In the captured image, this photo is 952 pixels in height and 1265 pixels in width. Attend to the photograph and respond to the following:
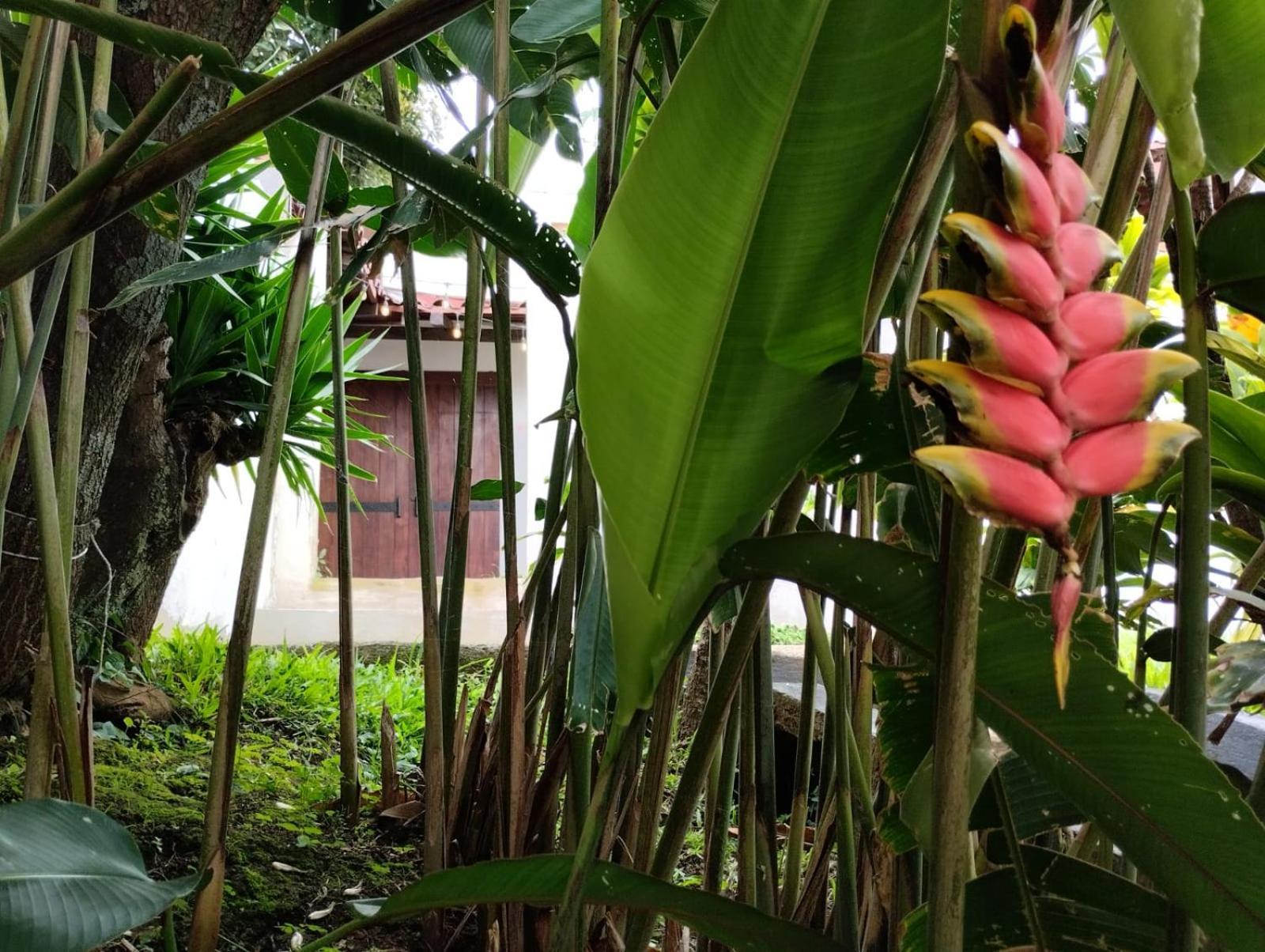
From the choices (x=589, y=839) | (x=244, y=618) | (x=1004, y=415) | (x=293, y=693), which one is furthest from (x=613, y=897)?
(x=293, y=693)

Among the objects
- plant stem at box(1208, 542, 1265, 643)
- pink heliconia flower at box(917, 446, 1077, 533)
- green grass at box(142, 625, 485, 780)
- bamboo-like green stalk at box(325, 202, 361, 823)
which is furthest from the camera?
green grass at box(142, 625, 485, 780)

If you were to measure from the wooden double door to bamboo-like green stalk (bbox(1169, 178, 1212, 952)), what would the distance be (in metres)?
4.98

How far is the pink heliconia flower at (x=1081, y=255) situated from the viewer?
21 centimetres

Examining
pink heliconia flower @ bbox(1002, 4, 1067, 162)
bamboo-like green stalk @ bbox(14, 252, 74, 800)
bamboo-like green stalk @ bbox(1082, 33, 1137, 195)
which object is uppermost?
A: bamboo-like green stalk @ bbox(1082, 33, 1137, 195)

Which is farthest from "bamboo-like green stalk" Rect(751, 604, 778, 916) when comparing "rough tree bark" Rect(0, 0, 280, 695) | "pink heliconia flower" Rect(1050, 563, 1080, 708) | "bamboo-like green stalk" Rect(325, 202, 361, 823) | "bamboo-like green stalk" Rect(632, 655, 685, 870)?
"rough tree bark" Rect(0, 0, 280, 695)

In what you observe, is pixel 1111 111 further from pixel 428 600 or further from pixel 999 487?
pixel 428 600

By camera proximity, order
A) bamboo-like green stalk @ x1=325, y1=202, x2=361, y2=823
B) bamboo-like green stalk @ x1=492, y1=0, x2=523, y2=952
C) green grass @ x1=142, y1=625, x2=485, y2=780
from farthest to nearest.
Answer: green grass @ x1=142, y1=625, x2=485, y2=780 < bamboo-like green stalk @ x1=325, y1=202, x2=361, y2=823 < bamboo-like green stalk @ x1=492, y1=0, x2=523, y2=952

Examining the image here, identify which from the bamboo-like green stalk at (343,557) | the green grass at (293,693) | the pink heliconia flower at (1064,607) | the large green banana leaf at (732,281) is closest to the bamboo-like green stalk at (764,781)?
the large green banana leaf at (732,281)

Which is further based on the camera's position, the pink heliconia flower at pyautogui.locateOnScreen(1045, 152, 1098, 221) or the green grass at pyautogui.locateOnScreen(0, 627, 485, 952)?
the green grass at pyautogui.locateOnScreen(0, 627, 485, 952)

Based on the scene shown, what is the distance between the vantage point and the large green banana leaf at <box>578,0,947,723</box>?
28 centimetres

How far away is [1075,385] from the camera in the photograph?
203 mm

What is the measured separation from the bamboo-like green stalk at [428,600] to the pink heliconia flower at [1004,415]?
66cm

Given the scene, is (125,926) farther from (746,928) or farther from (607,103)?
(607,103)

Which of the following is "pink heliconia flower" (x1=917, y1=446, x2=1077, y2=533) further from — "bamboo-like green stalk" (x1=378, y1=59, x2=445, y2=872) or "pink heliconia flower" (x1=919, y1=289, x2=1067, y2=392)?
"bamboo-like green stalk" (x1=378, y1=59, x2=445, y2=872)
